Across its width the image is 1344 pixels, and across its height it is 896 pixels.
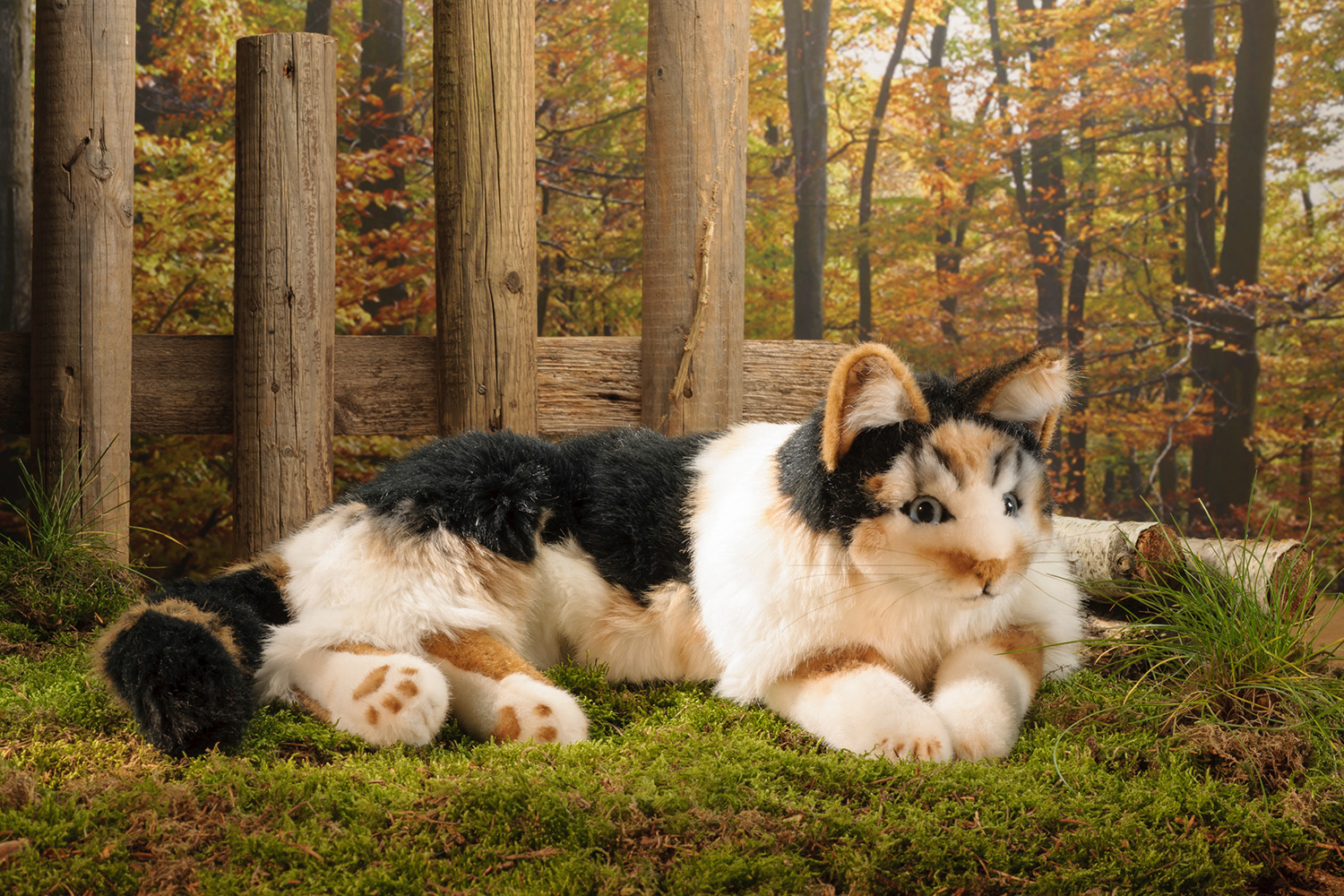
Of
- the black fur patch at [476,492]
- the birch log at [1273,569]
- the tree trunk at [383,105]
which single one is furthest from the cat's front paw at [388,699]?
the tree trunk at [383,105]

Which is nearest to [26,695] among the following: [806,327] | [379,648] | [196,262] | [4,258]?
[379,648]

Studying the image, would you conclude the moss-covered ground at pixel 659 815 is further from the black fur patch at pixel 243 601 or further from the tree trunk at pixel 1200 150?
the tree trunk at pixel 1200 150

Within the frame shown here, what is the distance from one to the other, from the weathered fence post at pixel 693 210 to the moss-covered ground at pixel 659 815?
1.63 m

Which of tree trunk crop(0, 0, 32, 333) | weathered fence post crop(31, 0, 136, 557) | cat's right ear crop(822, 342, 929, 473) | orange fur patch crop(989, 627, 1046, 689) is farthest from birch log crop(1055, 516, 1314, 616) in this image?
tree trunk crop(0, 0, 32, 333)

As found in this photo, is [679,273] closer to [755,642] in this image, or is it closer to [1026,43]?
[755,642]

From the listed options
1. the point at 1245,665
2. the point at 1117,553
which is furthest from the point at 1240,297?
the point at 1245,665

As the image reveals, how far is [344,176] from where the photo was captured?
673 cm

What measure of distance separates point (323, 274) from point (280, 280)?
15cm

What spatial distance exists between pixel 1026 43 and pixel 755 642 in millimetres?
6226

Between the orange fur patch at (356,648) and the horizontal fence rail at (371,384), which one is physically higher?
the horizontal fence rail at (371,384)

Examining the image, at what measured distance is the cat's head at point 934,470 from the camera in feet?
6.51

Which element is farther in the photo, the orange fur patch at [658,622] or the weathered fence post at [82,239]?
the weathered fence post at [82,239]

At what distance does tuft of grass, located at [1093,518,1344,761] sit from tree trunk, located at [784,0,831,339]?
5266 millimetres

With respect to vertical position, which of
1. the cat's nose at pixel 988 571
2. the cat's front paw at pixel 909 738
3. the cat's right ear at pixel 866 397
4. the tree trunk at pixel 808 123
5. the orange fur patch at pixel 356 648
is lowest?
the cat's front paw at pixel 909 738
